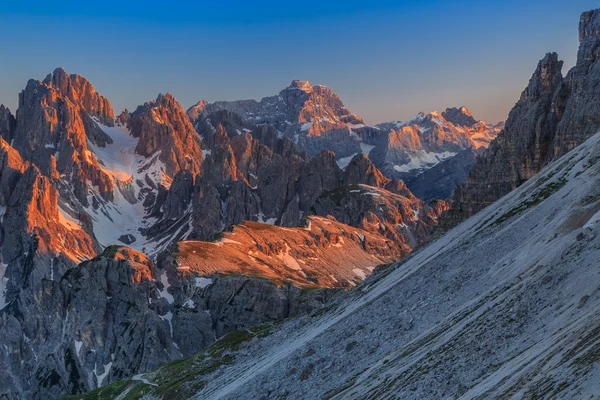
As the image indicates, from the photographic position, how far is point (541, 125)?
136 m

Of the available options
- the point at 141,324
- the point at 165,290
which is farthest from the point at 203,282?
the point at 141,324

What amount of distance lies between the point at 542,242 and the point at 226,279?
144267 millimetres

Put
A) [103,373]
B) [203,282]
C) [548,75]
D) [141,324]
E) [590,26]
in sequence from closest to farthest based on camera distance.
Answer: [590,26] < [548,75] < [141,324] < [103,373] < [203,282]

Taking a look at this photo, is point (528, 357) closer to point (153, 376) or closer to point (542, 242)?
point (542, 242)

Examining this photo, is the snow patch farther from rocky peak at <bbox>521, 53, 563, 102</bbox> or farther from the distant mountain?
rocky peak at <bbox>521, 53, 563, 102</bbox>

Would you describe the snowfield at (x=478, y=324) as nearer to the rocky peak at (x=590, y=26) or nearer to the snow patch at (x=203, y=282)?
the rocky peak at (x=590, y=26)

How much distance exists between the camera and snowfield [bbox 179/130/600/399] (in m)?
33.5

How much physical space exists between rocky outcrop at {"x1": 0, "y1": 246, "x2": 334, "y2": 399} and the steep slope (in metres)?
90.8

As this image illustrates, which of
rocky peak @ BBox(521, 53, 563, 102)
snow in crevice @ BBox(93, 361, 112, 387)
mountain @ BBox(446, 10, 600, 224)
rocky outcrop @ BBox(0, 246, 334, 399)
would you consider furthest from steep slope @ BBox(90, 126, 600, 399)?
snow in crevice @ BBox(93, 361, 112, 387)

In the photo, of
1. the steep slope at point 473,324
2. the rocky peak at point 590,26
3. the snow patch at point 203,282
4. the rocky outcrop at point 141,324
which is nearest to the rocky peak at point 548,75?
the rocky peak at point 590,26

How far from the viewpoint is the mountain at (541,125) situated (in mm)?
122375

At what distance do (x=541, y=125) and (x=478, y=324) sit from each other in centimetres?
10404

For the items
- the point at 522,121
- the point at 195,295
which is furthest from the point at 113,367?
the point at 522,121

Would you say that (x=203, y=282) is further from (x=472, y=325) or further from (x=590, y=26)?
(x=472, y=325)
